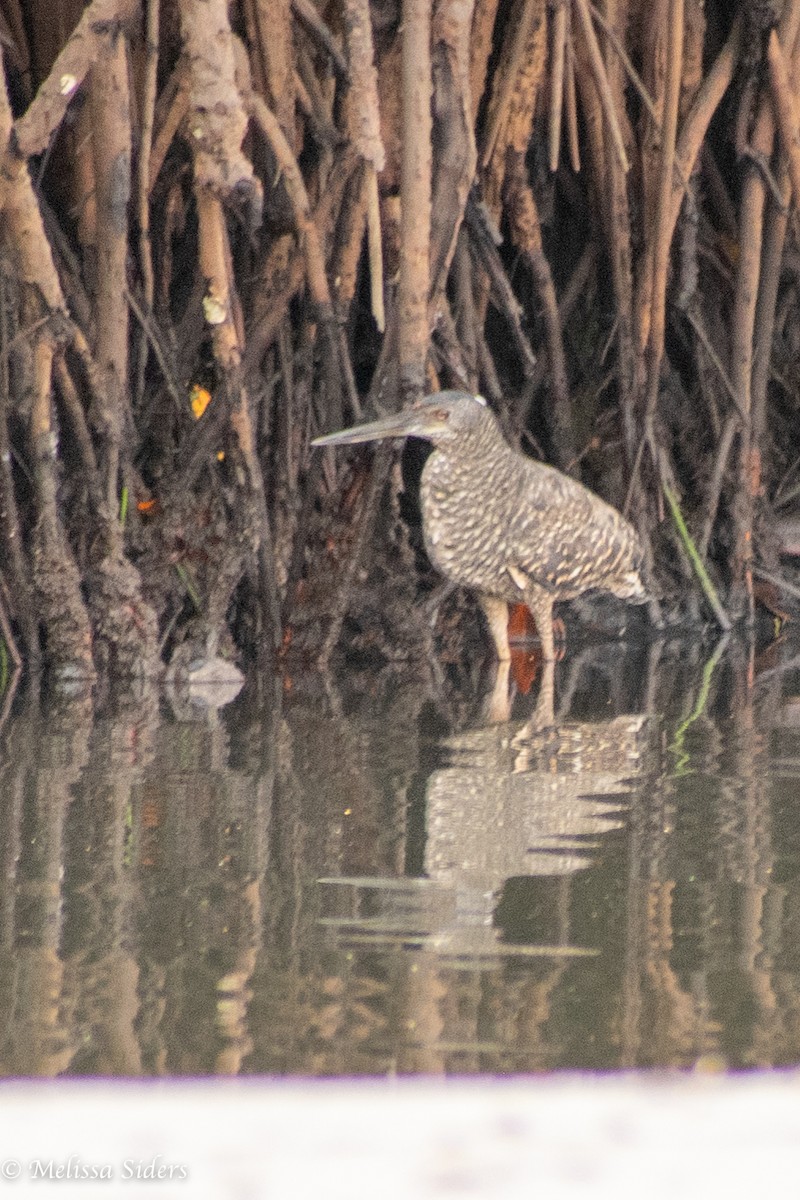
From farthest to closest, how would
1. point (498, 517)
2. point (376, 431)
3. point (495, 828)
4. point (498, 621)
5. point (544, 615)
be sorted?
point (498, 621) → point (544, 615) → point (498, 517) → point (376, 431) → point (495, 828)

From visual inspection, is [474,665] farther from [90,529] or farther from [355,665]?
[90,529]

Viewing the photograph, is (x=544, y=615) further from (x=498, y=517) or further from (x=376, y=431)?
(x=376, y=431)

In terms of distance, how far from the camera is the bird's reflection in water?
6.66 feet

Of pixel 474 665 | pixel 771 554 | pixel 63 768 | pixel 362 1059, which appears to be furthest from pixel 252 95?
pixel 362 1059

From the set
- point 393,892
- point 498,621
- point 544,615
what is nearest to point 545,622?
point 544,615

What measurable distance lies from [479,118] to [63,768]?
2.99 metres

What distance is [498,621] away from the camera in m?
4.94

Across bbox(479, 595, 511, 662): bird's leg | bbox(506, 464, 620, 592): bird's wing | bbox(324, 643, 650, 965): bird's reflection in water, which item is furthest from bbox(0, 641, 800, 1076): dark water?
bbox(479, 595, 511, 662): bird's leg

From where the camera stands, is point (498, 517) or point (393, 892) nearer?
point (393, 892)

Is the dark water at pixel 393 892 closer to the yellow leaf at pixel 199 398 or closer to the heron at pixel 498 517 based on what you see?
the heron at pixel 498 517

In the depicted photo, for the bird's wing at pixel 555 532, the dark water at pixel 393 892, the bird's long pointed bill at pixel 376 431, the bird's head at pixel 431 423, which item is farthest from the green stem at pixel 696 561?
the dark water at pixel 393 892

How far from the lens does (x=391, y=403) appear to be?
15.0ft

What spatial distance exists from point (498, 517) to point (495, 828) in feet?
6.98

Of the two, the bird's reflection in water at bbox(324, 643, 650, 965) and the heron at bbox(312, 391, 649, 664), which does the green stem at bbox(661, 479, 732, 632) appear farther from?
the bird's reflection in water at bbox(324, 643, 650, 965)
